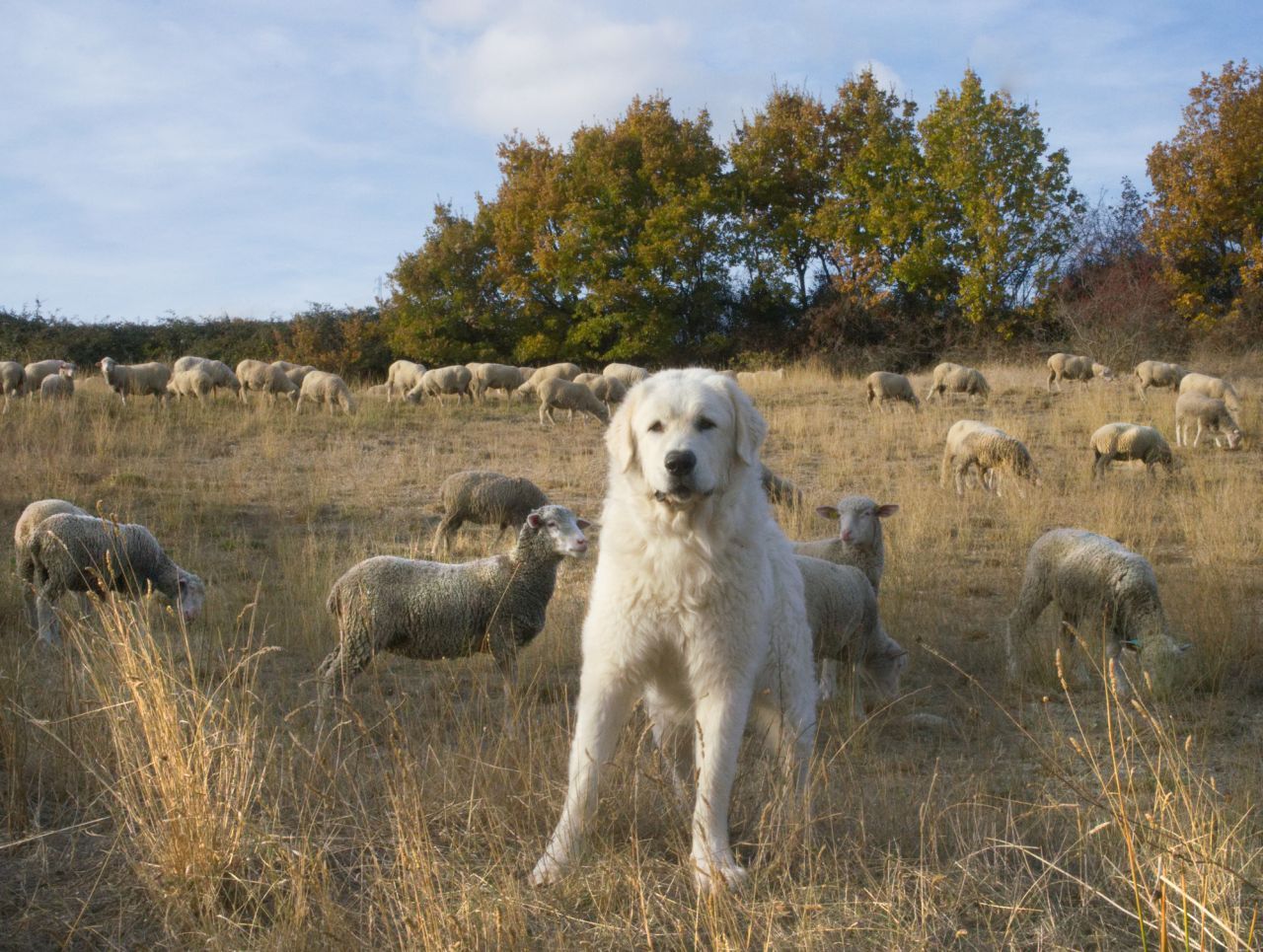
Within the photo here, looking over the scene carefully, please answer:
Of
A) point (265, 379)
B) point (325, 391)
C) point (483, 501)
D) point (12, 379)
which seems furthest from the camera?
point (265, 379)

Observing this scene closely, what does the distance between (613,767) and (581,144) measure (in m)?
36.3

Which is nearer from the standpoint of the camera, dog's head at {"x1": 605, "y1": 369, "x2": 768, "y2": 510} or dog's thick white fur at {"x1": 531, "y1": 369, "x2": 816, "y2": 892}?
dog's thick white fur at {"x1": 531, "y1": 369, "x2": 816, "y2": 892}

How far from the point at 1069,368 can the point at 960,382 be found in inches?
163

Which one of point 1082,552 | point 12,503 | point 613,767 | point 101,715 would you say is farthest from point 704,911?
point 12,503

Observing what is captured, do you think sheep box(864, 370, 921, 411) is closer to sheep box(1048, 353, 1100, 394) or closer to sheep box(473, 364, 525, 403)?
sheep box(1048, 353, 1100, 394)

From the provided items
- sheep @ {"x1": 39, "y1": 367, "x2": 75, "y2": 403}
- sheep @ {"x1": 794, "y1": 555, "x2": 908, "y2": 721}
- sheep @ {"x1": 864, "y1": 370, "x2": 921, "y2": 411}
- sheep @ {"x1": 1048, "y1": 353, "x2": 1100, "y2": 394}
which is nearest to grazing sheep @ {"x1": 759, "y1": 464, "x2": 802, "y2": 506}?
sheep @ {"x1": 794, "y1": 555, "x2": 908, "y2": 721}

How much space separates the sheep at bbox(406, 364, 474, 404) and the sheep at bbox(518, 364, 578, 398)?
1.29 meters

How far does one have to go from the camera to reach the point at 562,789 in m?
4.25

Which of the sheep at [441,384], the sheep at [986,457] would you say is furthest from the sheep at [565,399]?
the sheep at [986,457]

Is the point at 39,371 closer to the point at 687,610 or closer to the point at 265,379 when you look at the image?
the point at 265,379

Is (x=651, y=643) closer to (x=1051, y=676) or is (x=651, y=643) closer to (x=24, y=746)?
(x=24, y=746)

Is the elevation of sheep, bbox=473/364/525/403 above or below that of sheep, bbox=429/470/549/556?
above

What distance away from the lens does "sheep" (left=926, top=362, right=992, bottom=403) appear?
2370cm

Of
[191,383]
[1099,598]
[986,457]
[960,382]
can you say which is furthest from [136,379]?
[1099,598]
